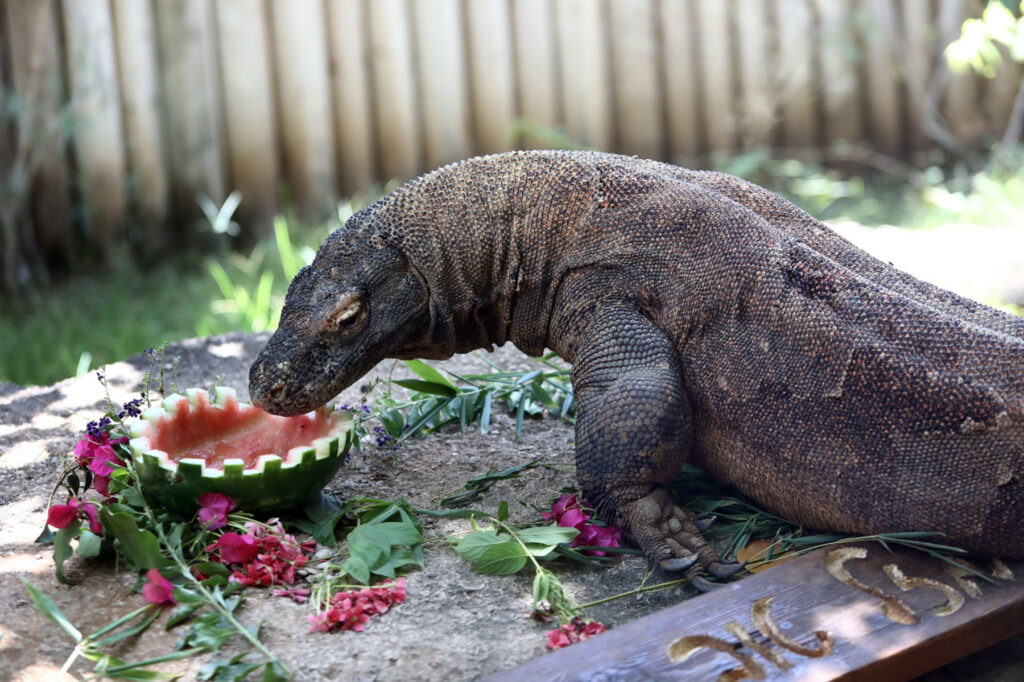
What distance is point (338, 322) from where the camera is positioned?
328cm

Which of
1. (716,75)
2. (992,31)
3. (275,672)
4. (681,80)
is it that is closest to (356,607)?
(275,672)

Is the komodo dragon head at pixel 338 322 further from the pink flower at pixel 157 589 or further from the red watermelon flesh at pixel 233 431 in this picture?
the pink flower at pixel 157 589

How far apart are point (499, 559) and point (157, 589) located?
0.91m

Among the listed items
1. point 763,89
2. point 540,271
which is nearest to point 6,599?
point 540,271

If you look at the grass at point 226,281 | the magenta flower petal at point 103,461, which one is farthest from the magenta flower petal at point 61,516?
the grass at point 226,281

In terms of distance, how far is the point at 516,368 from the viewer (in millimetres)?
4746

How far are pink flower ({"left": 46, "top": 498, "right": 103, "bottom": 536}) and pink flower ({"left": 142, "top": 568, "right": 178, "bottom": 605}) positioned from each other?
0.32 meters

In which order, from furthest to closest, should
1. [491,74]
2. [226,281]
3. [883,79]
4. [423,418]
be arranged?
[883,79] → [491,74] → [226,281] → [423,418]

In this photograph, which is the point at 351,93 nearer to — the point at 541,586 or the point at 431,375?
the point at 431,375

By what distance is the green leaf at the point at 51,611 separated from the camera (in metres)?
2.62

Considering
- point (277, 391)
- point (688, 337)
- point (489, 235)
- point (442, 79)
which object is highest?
point (442, 79)

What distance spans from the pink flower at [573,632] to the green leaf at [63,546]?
1.34 m

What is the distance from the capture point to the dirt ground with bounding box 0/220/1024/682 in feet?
8.52

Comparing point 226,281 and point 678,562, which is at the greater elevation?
point 226,281
